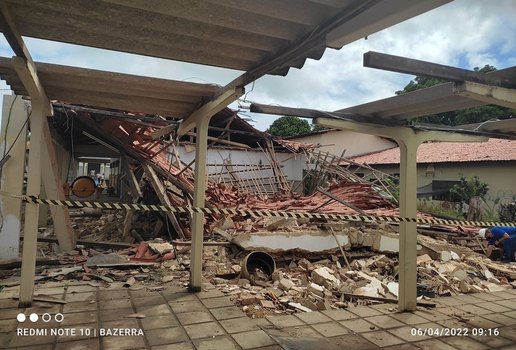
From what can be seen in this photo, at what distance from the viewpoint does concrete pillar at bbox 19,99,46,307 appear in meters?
4.90

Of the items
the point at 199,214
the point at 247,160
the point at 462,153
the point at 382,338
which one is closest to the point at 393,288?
the point at 382,338

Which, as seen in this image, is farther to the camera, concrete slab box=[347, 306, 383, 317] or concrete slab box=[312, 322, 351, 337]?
concrete slab box=[347, 306, 383, 317]

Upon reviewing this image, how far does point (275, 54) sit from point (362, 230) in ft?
19.1

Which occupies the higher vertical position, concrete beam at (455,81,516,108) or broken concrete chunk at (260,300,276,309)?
concrete beam at (455,81,516,108)

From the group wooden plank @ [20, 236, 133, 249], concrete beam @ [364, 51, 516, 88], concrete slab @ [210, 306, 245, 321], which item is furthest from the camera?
wooden plank @ [20, 236, 133, 249]

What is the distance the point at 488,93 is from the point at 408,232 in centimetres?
212

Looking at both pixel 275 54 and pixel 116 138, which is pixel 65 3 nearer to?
pixel 275 54

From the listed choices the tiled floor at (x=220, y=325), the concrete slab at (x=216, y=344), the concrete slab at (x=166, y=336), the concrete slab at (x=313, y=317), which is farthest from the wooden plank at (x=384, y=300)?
the concrete slab at (x=166, y=336)

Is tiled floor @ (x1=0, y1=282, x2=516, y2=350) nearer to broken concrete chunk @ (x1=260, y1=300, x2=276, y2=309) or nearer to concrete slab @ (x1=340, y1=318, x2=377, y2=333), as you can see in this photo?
concrete slab @ (x1=340, y1=318, x2=377, y2=333)

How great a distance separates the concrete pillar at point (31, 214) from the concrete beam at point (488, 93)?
501 centimetres

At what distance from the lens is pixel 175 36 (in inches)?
149

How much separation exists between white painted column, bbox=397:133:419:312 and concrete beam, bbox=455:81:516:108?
53.9 inches

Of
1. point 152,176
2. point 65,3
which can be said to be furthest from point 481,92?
point 152,176

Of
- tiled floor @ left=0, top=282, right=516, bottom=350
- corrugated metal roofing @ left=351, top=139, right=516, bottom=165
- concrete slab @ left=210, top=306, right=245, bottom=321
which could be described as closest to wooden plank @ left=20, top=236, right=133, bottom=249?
tiled floor @ left=0, top=282, right=516, bottom=350
